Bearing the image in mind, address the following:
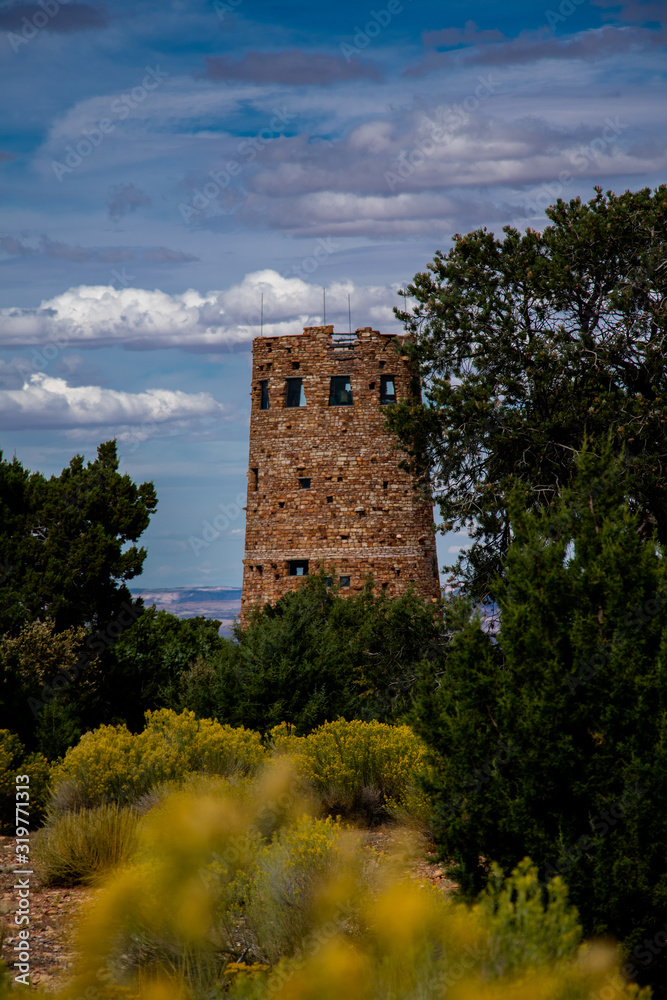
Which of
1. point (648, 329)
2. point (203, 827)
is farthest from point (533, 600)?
point (648, 329)

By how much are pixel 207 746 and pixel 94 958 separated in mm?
6953

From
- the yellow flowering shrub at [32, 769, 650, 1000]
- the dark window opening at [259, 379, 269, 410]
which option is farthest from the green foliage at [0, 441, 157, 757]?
the yellow flowering shrub at [32, 769, 650, 1000]

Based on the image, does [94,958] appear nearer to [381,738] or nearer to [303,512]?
[381,738]

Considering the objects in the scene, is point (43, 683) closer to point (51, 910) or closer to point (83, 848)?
point (83, 848)

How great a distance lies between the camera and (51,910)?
36.1ft

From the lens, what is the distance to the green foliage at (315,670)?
2011cm

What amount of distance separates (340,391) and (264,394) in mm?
2750

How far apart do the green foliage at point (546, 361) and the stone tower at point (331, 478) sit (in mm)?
8107

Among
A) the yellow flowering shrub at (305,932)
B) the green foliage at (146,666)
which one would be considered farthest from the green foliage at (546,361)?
the yellow flowering shrub at (305,932)

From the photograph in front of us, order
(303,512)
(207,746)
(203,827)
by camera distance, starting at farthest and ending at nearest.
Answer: (303,512) < (207,746) < (203,827)

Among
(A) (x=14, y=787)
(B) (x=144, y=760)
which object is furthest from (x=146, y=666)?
(B) (x=144, y=760)

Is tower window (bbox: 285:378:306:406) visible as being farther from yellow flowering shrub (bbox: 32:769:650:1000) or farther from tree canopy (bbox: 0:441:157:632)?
yellow flowering shrub (bbox: 32:769:650:1000)

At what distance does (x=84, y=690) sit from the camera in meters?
24.3

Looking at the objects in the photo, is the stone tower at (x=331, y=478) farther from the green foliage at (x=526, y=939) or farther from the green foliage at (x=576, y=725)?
the green foliage at (x=526, y=939)
